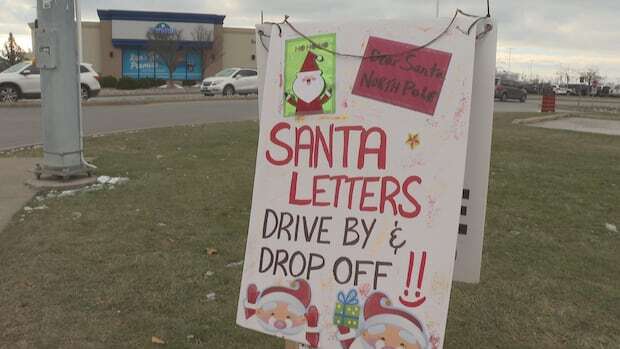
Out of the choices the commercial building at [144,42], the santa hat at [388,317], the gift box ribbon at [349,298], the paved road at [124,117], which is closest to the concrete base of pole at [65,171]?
the paved road at [124,117]

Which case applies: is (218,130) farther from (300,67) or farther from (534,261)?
(300,67)

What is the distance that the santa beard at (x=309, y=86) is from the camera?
254 cm

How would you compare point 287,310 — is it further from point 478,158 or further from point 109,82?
point 109,82

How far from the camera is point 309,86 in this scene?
8.38 feet

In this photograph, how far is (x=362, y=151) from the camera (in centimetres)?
246

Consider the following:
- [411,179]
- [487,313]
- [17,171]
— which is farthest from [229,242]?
[17,171]

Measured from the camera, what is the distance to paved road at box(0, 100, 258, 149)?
1293cm

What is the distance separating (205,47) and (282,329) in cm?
5391

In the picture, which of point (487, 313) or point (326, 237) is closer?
point (326, 237)

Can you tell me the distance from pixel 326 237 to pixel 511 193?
510 centimetres

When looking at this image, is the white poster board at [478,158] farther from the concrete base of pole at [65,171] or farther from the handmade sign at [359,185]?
the concrete base of pole at [65,171]

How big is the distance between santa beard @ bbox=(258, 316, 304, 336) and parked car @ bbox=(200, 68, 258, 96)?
91.2ft

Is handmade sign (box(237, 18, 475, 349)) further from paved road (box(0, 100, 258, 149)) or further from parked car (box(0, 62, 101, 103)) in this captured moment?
parked car (box(0, 62, 101, 103))

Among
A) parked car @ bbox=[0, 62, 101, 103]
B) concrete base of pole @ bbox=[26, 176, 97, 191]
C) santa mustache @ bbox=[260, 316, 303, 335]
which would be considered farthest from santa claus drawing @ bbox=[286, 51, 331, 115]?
parked car @ bbox=[0, 62, 101, 103]
